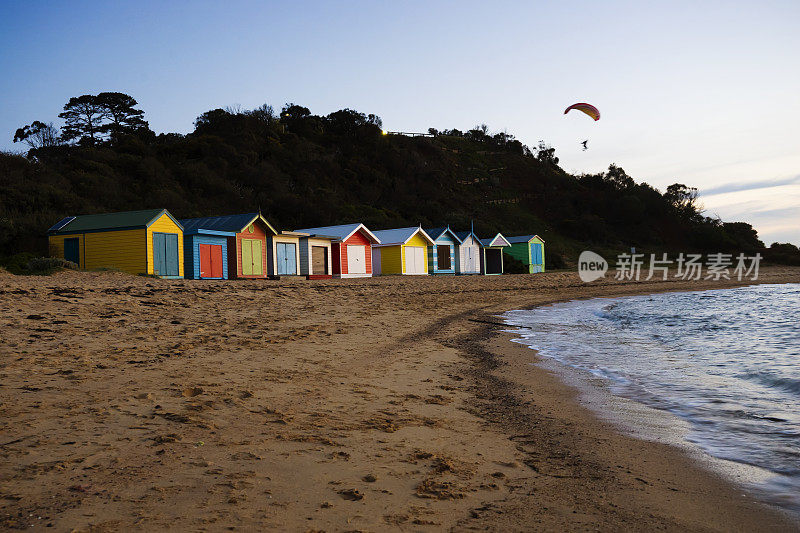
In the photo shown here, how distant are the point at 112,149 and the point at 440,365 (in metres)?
53.7

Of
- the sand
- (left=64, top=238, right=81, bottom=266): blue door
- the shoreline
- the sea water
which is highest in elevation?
(left=64, top=238, right=81, bottom=266): blue door

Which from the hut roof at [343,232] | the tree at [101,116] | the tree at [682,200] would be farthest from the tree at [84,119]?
the tree at [682,200]

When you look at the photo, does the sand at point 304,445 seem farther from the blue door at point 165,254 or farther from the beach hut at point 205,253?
the beach hut at point 205,253

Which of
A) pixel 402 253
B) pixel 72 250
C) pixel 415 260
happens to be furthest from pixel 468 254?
pixel 72 250

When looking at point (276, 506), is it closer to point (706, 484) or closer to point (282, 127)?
point (706, 484)

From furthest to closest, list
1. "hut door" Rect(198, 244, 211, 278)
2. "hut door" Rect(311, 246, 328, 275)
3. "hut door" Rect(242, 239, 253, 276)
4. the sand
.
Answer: "hut door" Rect(311, 246, 328, 275) < "hut door" Rect(242, 239, 253, 276) < "hut door" Rect(198, 244, 211, 278) < the sand

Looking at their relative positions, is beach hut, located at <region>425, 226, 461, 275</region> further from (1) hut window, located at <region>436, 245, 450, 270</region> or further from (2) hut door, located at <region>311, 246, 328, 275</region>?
(2) hut door, located at <region>311, 246, 328, 275</region>

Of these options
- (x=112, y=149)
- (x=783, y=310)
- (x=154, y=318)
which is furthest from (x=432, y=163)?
(x=154, y=318)

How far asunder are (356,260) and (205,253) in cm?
1043

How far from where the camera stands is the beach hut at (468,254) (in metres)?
41.4

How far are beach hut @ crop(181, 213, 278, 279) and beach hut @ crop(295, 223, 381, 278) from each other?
3.64 meters

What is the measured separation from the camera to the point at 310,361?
7602 mm

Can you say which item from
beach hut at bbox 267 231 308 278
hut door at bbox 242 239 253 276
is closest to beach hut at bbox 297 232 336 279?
beach hut at bbox 267 231 308 278

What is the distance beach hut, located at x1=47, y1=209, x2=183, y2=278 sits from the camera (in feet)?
76.8
